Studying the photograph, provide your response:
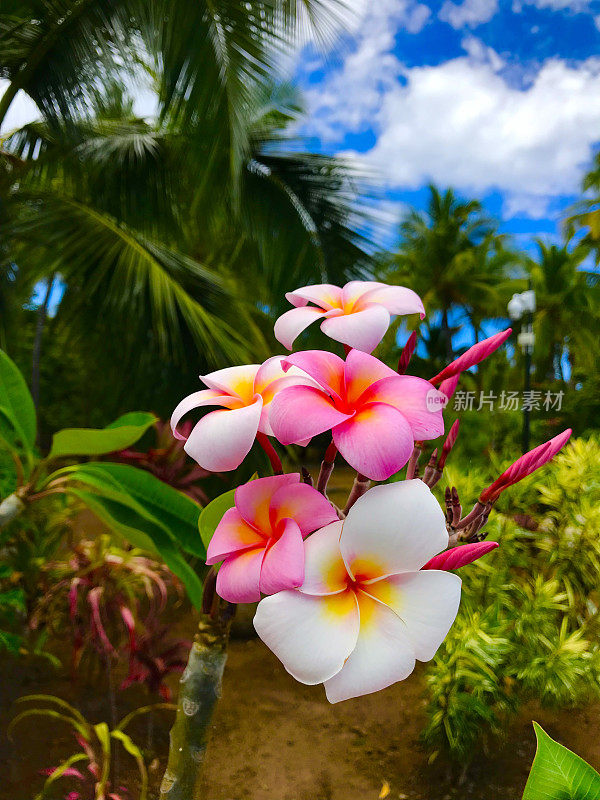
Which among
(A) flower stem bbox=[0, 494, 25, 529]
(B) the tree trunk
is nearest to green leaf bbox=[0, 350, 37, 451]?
(A) flower stem bbox=[0, 494, 25, 529]

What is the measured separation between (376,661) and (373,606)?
20mm

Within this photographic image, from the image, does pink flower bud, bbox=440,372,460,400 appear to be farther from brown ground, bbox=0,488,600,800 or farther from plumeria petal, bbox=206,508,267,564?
brown ground, bbox=0,488,600,800

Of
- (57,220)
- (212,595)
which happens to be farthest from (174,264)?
(212,595)

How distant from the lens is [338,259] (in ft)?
8.32

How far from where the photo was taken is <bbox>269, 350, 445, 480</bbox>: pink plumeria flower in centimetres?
22

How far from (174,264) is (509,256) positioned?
5017mm

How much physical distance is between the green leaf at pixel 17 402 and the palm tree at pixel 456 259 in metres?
4.67

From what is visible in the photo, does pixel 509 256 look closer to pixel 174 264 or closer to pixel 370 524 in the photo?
pixel 174 264

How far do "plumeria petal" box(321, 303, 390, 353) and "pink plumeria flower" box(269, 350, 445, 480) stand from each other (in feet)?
0.03

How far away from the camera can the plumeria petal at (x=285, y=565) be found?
0.22 metres

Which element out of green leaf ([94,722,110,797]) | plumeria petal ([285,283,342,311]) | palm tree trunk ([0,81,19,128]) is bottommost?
green leaf ([94,722,110,797])

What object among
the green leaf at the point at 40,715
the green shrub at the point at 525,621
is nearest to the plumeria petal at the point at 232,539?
the green shrub at the point at 525,621

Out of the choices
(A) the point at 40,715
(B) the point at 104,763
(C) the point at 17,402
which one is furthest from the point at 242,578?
(A) the point at 40,715

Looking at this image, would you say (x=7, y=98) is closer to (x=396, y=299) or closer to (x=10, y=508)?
(x=10, y=508)
